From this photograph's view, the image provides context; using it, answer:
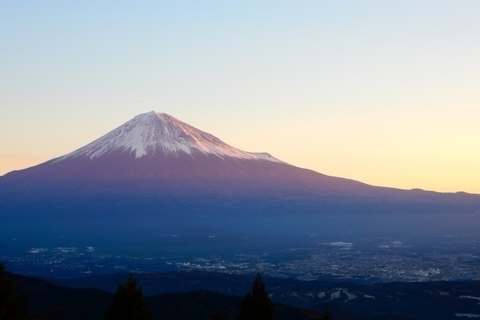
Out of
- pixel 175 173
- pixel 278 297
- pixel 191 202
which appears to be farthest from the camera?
pixel 175 173

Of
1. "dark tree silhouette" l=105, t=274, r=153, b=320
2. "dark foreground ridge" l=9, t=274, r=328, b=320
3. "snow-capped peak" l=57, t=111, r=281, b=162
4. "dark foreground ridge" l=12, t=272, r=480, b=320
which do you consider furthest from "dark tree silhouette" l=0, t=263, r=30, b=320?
"snow-capped peak" l=57, t=111, r=281, b=162

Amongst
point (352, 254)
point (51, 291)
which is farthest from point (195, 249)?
point (51, 291)

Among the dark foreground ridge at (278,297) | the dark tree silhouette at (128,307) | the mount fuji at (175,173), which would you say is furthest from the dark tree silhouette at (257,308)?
the mount fuji at (175,173)

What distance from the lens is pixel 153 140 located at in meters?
159

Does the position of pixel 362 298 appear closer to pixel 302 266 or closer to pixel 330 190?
pixel 302 266

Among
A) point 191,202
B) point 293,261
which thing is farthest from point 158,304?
point 191,202

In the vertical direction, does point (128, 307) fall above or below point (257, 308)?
above

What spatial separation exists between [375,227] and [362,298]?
79226mm

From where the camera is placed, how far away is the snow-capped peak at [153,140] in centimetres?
15675

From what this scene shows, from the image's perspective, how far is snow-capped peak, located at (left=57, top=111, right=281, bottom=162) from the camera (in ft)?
514

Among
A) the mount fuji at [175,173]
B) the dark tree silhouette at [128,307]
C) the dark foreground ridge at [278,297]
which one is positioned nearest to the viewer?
the dark tree silhouette at [128,307]

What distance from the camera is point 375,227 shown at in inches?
5404

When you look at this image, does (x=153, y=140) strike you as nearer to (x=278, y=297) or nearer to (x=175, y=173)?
(x=175, y=173)

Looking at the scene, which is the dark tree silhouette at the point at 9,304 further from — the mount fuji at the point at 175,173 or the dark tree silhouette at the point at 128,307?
the mount fuji at the point at 175,173
